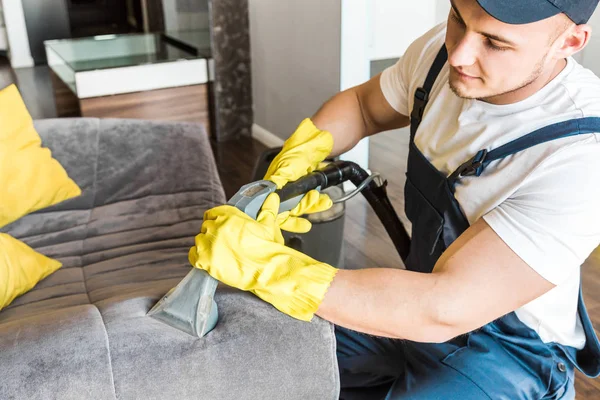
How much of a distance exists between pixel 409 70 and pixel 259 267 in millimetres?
730

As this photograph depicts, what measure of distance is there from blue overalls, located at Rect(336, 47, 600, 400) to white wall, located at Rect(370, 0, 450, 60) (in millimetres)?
1650

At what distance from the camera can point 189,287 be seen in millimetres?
989

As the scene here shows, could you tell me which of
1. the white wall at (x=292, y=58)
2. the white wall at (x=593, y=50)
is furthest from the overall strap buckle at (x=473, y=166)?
the white wall at (x=292, y=58)

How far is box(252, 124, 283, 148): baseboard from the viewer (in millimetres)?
3863

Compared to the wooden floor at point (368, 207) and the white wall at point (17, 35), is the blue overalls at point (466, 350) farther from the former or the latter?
the white wall at point (17, 35)

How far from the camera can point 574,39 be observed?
103 cm

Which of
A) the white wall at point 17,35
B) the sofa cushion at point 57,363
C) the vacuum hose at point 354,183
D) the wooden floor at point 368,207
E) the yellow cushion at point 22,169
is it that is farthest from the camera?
the white wall at point 17,35

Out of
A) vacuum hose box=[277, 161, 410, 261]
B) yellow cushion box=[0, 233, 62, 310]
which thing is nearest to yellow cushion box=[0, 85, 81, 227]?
yellow cushion box=[0, 233, 62, 310]

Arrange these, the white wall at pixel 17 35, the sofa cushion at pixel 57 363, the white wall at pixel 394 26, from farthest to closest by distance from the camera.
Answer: the white wall at pixel 17 35 < the white wall at pixel 394 26 < the sofa cushion at pixel 57 363

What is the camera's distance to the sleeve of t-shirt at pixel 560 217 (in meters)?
0.97

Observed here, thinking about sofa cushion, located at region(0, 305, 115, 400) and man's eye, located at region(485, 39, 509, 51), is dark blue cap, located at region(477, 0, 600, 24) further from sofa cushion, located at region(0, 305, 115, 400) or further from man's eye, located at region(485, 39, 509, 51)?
sofa cushion, located at region(0, 305, 115, 400)

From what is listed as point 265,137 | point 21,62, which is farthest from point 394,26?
point 21,62

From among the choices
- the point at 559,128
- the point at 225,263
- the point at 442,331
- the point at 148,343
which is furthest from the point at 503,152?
the point at 148,343

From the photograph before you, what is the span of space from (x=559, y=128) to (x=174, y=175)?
1.39m
